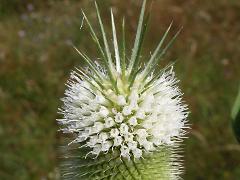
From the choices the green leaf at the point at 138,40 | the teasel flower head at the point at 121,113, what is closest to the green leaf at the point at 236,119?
the teasel flower head at the point at 121,113

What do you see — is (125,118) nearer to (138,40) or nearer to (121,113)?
(121,113)

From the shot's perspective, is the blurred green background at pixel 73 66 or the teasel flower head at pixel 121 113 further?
the blurred green background at pixel 73 66

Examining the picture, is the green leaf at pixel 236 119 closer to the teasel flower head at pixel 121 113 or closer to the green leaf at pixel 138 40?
the teasel flower head at pixel 121 113

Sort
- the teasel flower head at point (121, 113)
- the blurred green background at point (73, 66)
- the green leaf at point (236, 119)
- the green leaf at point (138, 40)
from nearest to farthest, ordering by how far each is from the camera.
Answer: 1. the green leaf at point (138, 40)
2. the teasel flower head at point (121, 113)
3. the green leaf at point (236, 119)
4. the blurred green background at point (73, 66)

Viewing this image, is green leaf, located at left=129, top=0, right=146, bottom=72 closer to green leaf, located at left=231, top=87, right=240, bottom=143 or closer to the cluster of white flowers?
the cluster of white flowers

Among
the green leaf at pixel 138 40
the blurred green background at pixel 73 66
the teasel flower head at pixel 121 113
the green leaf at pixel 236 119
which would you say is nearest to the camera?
the green leaf at pixel 138 40

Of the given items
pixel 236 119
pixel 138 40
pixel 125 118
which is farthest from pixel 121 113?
pixel 236 119

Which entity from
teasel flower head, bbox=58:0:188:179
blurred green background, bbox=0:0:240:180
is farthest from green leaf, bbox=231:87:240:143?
blurred green background, bbox=0:0:240:180
